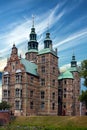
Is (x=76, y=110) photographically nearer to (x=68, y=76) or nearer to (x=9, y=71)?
(x=68, y=76)

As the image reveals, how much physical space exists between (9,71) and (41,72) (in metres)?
9.44

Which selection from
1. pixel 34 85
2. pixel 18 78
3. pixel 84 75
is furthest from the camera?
pixel 34 85

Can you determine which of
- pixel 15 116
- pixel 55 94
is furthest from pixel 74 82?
pixel 15 116

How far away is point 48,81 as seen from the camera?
282 ft

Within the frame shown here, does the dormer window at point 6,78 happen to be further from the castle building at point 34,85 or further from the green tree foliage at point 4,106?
the green tree foliage at point 4,106

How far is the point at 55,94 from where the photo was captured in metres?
88.6

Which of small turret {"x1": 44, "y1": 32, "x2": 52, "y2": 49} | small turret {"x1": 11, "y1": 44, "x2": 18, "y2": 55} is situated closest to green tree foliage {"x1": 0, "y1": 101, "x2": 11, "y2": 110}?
small turret {"x1": 11, "y1": 44, "x2": 18, "y2": 55}

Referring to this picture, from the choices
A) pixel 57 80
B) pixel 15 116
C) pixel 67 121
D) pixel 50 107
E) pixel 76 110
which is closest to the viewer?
pixel 67 121

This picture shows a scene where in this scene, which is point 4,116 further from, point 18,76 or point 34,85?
point 34,85

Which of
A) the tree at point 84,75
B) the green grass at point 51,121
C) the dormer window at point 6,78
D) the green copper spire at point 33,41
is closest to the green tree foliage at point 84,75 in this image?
the tree at point 84,75

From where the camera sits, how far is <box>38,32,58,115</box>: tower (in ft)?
280

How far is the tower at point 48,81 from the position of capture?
85312 millimetres

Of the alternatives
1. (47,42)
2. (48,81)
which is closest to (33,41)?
(47,42)

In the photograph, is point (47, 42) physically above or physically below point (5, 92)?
above
